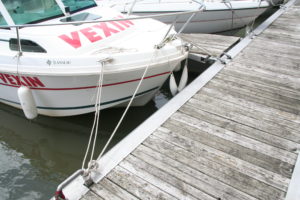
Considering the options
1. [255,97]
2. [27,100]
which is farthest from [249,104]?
[27,100]

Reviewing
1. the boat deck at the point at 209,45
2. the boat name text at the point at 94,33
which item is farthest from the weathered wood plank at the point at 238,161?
the boat deck at the point at 209,45

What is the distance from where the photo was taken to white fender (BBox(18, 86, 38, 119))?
3.89 metres

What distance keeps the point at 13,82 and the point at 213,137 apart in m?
3.26

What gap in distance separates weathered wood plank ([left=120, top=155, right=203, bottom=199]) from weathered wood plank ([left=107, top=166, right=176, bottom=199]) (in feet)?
0.14

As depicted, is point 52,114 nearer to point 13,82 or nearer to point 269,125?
point 13,82

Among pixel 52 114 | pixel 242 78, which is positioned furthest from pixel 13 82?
pixel 242 78

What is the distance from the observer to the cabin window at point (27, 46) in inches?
155

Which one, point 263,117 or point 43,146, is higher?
point 263,117

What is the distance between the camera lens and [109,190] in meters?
2.52

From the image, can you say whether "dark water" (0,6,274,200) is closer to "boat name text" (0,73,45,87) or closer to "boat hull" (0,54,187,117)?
"boat hull" (0,54,187,117)

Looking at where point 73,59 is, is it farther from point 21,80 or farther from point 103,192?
point 103,192

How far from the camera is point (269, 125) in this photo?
335cm

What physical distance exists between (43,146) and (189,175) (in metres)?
2.85

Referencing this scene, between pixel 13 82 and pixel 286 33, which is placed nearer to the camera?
pixel 13 82
